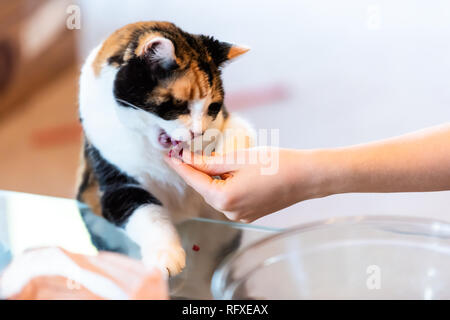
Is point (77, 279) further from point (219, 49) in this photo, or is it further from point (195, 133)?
point (219, 49)

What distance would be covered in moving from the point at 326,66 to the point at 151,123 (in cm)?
81

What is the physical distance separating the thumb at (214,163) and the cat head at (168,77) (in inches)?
1.7

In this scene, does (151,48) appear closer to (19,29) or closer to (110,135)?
(110,135)

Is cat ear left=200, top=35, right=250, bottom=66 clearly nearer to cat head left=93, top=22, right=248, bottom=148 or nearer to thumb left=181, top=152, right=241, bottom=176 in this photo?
cat head left=93, top=22, right=248, bottom=148

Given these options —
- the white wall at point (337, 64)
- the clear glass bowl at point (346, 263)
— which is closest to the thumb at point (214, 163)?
the clear glass bowl at point (346, 263)

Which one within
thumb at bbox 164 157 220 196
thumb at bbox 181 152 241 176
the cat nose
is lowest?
thumb at bbox 164 157 220 196

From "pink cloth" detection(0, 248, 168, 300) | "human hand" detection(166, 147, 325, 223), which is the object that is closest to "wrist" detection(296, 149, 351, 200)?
"human hand" detection(166, 147, 325, 223)

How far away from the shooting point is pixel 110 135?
2.71 ft

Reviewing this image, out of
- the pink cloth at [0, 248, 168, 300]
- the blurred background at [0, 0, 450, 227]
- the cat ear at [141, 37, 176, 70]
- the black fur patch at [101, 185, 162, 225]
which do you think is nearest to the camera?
the pink cloth at [0, 248, 168, 300]

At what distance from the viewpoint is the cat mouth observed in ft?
2.46

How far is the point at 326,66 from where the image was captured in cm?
144

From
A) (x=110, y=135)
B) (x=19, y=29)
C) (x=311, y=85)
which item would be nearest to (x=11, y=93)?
(x=19, y=29)

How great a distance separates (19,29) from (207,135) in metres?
1.47

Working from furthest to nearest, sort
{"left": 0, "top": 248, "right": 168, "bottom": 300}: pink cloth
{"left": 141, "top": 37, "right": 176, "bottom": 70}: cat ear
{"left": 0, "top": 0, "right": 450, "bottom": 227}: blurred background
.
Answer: {"left": 0, "top": 0, "right": 450, "bottom": 227}: blurred background → {"left": 141, "top": 37, "right": 176, "bottom": 70}: cat ear → {"left": 0, "top": 248, "right": 168, "bottom": 300}: pink cloth
